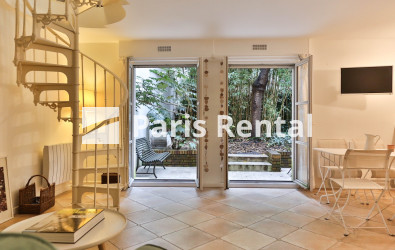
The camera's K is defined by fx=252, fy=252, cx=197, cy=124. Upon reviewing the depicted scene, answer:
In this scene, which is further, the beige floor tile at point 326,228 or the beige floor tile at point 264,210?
the beige floor tile at point 264,210

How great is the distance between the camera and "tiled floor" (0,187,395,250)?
2.52 meters

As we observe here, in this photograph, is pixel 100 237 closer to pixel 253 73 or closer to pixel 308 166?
pixel 308 166

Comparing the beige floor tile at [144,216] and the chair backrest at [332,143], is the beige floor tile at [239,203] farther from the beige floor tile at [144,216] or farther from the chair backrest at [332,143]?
the chair backrest at [332,143]

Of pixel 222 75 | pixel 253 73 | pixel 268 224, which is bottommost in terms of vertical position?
pixel 268 224

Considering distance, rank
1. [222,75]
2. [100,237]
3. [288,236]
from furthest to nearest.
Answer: [222,75]
[288,236]
[100,237]

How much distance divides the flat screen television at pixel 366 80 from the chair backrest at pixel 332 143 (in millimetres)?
857

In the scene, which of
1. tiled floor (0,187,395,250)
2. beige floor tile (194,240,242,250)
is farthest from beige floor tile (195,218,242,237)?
beige floor tile (194,240,242,250)

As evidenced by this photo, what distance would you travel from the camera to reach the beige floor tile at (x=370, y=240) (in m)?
2.44

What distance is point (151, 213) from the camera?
3.34 meters

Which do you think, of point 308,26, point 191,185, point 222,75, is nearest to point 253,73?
point 222,75

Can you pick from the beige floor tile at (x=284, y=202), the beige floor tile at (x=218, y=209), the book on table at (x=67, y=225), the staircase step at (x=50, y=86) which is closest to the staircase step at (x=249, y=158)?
the beige floor tile at (x=284, y=202)

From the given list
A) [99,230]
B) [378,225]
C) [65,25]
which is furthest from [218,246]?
[65,25]

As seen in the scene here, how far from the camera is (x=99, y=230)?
55.5 inches

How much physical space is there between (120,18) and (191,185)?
3030 millimetres
